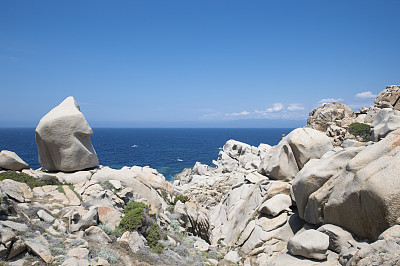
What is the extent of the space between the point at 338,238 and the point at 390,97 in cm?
3451

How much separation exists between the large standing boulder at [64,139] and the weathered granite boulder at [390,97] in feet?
136

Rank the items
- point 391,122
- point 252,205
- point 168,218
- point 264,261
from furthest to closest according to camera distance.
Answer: point 391,122, point 252,205, point 168,218, point 264,261

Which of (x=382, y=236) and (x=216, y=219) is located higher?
(x=382, y=236)

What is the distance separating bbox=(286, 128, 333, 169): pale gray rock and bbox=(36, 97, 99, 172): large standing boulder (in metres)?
18.5

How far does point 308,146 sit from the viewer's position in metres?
21.3

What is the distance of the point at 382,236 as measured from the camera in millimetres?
9891

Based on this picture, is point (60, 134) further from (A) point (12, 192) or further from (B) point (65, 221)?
(B) point (65, 221)

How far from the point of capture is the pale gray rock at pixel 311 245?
1225cm

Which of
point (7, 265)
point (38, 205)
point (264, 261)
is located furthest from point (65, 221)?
point (264, 261)

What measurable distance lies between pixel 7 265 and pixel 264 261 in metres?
13.6

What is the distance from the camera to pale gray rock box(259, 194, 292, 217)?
18.4 meters

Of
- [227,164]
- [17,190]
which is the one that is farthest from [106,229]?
[227,164]

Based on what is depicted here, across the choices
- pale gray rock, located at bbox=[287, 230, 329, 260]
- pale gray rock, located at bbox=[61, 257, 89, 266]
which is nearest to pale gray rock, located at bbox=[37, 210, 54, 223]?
pale gray rock, located at bbox=[61, 257, 89, 266]

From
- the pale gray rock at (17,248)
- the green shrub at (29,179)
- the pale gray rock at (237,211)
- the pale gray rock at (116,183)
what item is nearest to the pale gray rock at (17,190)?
the green shrub at (29,179)
